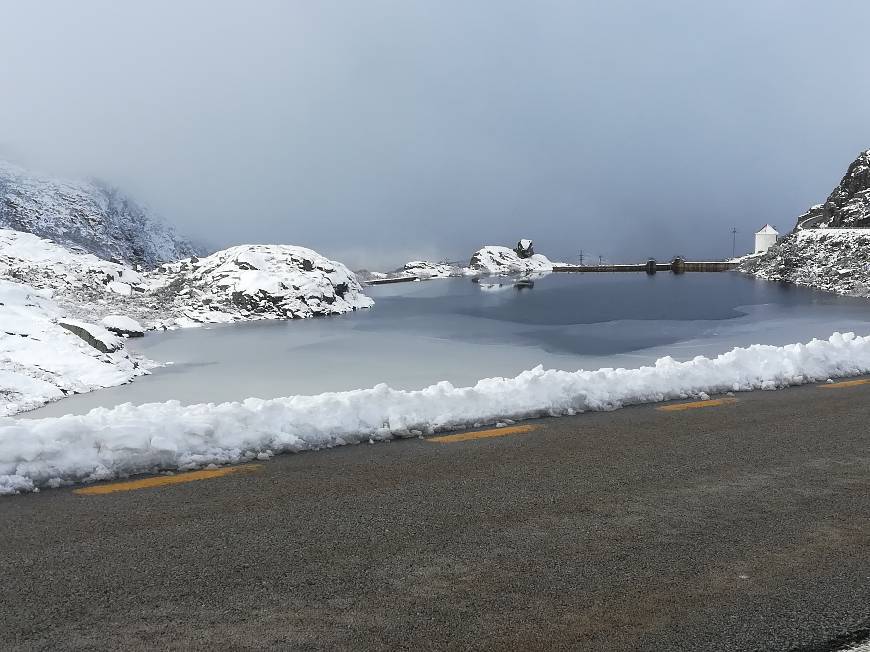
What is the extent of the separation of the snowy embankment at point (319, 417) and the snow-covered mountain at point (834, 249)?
2256 inches

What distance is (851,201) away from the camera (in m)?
101

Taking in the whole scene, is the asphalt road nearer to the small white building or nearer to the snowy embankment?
the snowy embankment

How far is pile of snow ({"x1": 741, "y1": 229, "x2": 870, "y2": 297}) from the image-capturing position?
67688mm

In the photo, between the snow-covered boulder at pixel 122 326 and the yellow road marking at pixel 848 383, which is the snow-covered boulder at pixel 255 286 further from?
the yellow road marking at pixel 848 383

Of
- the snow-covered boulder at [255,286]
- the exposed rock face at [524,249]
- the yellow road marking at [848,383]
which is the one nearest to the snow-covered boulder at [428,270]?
the exposed rock face at [524,249]

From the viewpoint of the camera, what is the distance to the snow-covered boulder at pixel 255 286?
35188mm

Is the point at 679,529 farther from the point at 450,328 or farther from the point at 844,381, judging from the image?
the point at 450,328

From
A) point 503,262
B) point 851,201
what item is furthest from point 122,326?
point 851,201

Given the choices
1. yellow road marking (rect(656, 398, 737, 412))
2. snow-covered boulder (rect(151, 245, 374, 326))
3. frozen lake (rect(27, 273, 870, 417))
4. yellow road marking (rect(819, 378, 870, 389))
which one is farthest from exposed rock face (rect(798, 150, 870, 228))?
yellow road marking (rect(656, 398, 737, 412))

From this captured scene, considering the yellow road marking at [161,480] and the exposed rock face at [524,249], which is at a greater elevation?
the exposed rock face at [524,249]

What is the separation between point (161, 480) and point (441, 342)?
20.2 m

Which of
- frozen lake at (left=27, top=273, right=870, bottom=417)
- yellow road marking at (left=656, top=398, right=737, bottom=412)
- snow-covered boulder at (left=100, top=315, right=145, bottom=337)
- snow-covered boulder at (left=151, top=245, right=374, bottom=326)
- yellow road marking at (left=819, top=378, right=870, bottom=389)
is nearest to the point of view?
yellow road marking at (left=656, top=398, right=737, bottom=412)

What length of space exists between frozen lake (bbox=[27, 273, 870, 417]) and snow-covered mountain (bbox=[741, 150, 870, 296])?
2460 centimetres

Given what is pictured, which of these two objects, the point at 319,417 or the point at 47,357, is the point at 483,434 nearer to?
the point at 319,417
